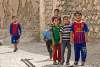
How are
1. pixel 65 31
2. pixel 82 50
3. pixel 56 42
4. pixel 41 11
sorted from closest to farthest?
pixel 82 50 < pixel 65 31 < pixel 56 42 < pixel 41 11

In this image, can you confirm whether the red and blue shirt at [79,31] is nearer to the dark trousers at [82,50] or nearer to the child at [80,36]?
the child at [80,36]

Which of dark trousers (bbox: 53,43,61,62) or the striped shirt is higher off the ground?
the striped shirt

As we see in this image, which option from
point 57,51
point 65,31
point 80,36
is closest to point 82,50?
point 80,36

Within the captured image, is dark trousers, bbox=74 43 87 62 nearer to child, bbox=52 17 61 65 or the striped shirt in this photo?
the striped shirt

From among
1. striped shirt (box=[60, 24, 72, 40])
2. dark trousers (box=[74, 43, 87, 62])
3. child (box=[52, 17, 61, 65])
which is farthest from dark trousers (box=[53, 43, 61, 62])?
dark trousers (box=[74, 43, 87, 62])

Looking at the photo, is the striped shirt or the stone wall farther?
the stone wall

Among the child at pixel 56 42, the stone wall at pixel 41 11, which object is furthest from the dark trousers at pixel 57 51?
the stone wall at pixel 41 11

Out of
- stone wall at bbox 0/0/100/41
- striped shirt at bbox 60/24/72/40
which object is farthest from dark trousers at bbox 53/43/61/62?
stone wall at bbox 0/0/100/41

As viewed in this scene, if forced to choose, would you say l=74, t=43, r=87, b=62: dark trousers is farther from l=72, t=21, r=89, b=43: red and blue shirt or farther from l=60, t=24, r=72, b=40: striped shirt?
l=60, t=24, r=72, b=40: striped shirt

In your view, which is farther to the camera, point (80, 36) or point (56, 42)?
point (56, 42)

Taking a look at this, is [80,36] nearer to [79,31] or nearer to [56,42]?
[79,31]

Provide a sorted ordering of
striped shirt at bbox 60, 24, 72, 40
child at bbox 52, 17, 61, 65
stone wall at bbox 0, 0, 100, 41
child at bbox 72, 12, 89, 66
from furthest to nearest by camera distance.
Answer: stone wall at bbox 0, 0, 100, 41 < child at bbox 52, 17, 61, 65 < striped shirt at bbox 60, 24, 72, 40 < child at bbox 72, 12, 89, 66

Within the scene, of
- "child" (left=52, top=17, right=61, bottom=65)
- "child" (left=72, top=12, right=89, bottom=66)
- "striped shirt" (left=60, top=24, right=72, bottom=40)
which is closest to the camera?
"child" (left=72, top=12, right=89, bottom=66)

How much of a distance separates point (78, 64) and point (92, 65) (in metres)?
0.39
